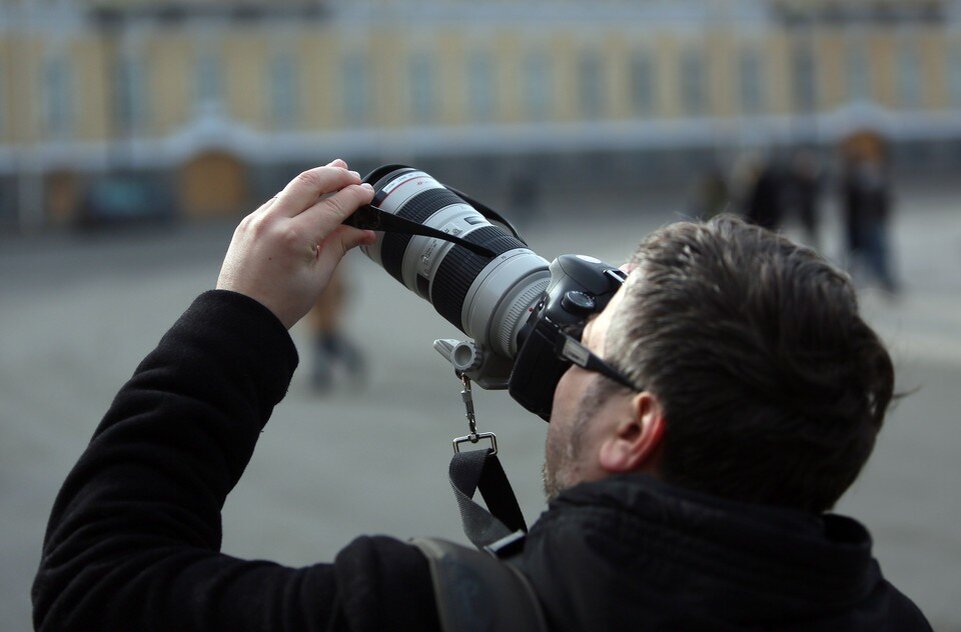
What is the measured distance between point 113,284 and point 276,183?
66.9 ft

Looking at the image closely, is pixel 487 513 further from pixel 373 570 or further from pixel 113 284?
pixel 113 284

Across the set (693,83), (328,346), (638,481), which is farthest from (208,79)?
(638,481)

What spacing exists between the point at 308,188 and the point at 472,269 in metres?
0.38

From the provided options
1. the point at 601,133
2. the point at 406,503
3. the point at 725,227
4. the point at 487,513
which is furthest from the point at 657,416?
the point at 601,133

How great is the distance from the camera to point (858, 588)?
1.18 metres

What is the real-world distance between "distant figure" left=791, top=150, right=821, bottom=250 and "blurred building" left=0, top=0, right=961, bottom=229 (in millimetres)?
19011

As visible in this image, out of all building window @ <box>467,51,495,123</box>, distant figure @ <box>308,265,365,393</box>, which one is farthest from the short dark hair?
building window @ <box>467,51,495,123</box>

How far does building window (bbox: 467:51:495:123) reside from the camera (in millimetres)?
37062

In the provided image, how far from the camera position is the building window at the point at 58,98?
33.8 meters

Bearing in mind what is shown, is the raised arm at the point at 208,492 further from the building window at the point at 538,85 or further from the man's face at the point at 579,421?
the building window at the point at 538,85

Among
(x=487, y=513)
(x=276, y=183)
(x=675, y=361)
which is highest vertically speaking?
(x=675, y=361)

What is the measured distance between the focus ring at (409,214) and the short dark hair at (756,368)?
1.96 ft

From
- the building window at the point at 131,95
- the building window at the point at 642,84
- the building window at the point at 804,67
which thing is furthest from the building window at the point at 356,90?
the building window at the point at 804,67

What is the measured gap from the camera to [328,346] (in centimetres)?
847
